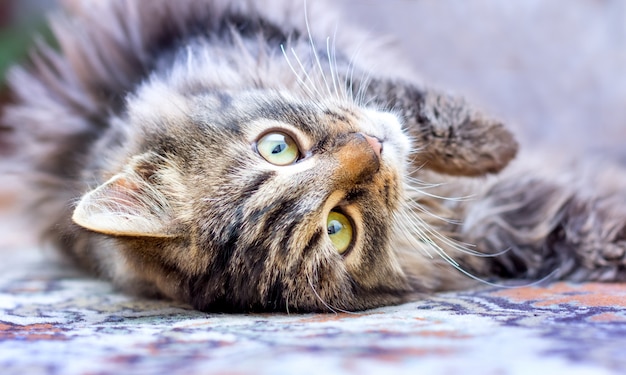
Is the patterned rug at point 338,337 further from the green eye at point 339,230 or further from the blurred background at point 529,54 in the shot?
the blurred background at point 529,54

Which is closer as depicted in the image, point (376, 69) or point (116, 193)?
point (116, 193)

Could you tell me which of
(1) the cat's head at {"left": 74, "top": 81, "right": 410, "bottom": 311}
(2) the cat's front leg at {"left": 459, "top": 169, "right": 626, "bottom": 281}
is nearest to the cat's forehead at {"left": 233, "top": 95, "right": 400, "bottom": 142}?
(1) the cat's head at {"left": 74, "top": 81, "right": 410, "bottom": 311}

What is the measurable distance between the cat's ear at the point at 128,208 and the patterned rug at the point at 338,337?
6.4 inches

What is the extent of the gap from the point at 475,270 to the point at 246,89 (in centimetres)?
70

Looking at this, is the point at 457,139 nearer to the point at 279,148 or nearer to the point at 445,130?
the point at 445,130

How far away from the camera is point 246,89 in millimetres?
1386

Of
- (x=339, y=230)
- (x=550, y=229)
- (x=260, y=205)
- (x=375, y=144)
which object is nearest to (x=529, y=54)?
(x=550, y=229)

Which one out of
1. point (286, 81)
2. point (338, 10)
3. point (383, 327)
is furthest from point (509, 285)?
point (338, 10)

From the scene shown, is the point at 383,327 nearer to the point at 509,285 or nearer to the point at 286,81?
the point at 509,285

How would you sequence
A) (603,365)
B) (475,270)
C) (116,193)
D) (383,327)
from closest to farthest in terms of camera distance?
(603,365) → (383,327) → (116,193) → (475,270)

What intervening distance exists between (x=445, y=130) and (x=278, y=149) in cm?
45

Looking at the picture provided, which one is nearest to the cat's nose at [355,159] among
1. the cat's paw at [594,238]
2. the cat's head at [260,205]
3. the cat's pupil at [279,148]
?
the cat's head at [260,205]

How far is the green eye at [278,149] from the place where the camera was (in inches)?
47.3

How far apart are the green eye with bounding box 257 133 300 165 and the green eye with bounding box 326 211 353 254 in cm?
13
